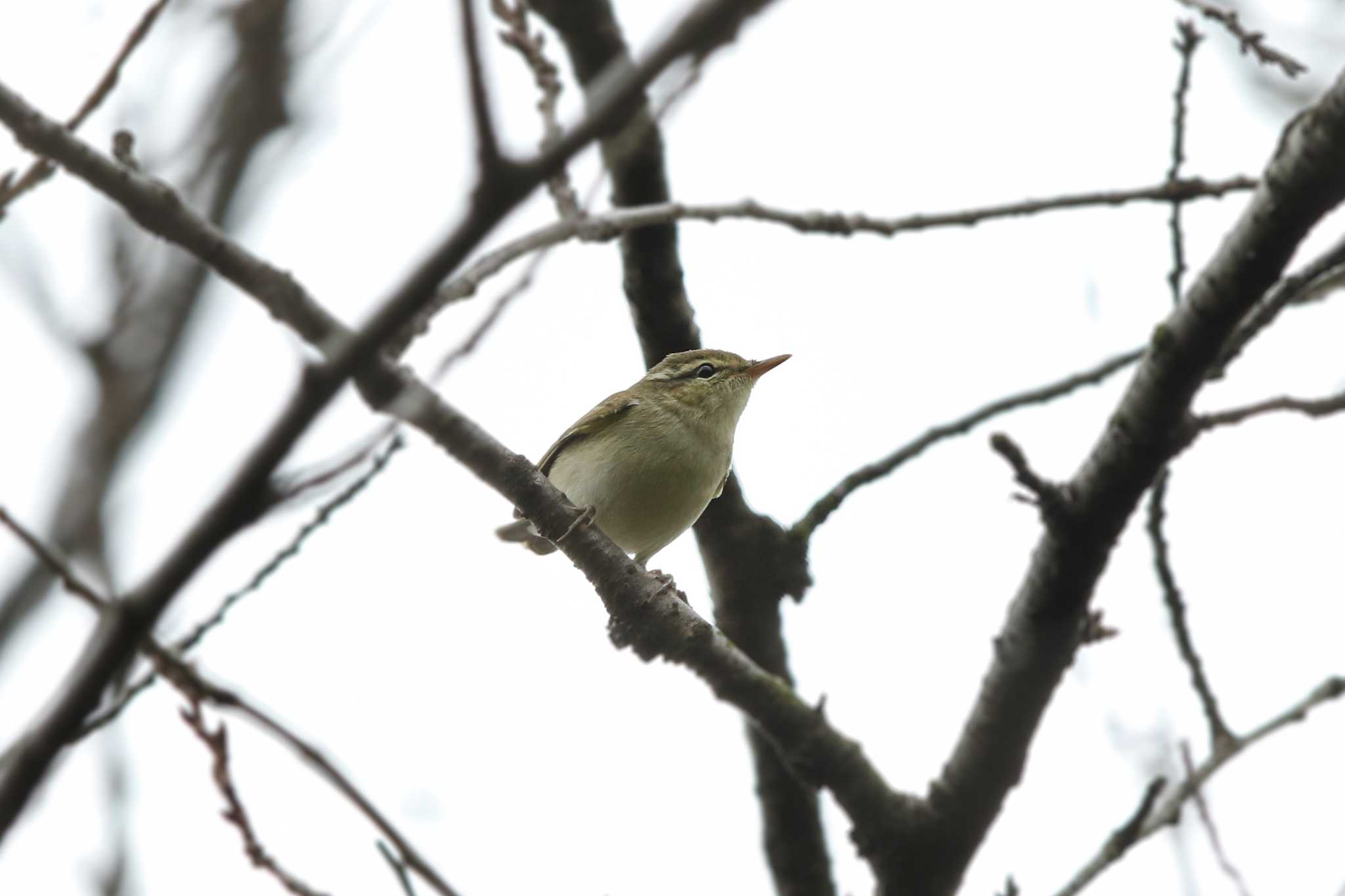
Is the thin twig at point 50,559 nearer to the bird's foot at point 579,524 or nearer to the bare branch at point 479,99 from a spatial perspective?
the bare branch at point 479,99

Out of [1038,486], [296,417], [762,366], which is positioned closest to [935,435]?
[1038,486]

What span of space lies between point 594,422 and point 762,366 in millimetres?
1048

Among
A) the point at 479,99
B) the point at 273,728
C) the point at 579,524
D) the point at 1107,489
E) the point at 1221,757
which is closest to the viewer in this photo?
the point at 479,99

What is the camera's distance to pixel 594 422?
5418 mm

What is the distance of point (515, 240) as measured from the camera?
12.6 ft

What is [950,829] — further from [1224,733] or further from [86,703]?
[86,703]

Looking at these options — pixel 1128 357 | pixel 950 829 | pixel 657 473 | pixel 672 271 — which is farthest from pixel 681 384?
pixel 950 829

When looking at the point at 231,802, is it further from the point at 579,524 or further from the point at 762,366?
the point at 762,366

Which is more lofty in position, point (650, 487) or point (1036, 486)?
point (650, 487)

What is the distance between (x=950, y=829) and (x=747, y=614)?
0.99 meters

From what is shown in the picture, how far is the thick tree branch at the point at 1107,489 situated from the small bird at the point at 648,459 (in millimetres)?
1524

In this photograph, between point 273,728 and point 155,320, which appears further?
point 155,320

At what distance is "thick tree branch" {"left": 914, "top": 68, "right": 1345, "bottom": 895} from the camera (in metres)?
3.32

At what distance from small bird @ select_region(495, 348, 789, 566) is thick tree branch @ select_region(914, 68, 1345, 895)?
152cm
